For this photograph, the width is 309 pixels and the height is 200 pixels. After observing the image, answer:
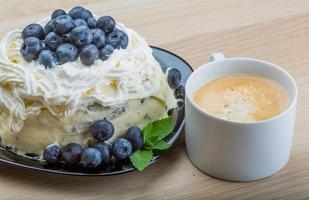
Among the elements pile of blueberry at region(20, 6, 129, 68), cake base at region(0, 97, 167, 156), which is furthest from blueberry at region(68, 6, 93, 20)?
cake base at region(0, 97, 167, 156)

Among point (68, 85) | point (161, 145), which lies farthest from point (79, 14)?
point (161, 145)

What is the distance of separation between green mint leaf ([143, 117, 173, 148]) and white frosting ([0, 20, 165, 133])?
0.04m

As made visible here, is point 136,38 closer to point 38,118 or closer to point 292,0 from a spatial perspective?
point 38,118

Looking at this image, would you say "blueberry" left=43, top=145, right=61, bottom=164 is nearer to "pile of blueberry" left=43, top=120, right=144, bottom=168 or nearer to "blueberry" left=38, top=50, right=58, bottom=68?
"pile of blueberry" left=43, top=120, right=144, bottom=168

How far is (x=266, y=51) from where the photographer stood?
3.79ft

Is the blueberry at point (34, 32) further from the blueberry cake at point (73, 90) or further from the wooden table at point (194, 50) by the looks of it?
the wooden table at point (194, 50)

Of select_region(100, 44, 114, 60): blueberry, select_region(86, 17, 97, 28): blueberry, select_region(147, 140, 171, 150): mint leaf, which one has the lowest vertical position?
select_region(147, 140, 171, 150): mint leaf

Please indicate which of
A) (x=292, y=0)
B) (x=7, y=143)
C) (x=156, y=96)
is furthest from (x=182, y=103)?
(x=292, y=0)

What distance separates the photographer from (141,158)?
34.0 inches

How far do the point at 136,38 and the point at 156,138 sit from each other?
0.17m

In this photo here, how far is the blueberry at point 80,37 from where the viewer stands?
894mm

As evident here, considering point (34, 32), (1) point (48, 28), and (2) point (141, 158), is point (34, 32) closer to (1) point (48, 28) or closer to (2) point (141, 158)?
(1) point (48, 28)

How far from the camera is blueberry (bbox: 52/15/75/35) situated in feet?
2.98

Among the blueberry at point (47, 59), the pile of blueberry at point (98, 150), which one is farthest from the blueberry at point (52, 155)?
the blueberry at point (47, 59)
